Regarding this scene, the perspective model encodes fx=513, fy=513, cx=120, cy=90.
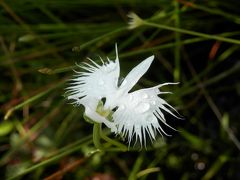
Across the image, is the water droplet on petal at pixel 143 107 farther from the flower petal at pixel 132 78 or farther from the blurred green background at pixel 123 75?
the blurred green background at pixel 123 75

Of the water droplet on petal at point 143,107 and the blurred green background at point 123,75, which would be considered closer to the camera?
the water droplet on petal at point 143,107

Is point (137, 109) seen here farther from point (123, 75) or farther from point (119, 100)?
point (123, 75)

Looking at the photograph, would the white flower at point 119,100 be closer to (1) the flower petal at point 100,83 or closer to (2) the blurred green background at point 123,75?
(1) the flower petal at point 100,83

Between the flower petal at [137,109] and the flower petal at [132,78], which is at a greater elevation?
the flower petal at [132,78]

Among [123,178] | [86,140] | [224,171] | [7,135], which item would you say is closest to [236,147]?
[224,171]

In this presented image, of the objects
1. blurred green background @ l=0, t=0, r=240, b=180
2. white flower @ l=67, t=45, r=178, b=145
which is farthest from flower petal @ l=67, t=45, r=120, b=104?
blurred green background @ l=0, t=0, r=240, b=180

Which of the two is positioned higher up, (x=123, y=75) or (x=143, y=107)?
(x=123, y=75)

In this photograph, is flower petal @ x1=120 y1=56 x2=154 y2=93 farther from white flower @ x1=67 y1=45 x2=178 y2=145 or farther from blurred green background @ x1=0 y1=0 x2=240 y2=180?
blurred green background @ x1=0 y1=0 x2=240 y2=180

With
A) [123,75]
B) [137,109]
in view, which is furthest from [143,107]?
[123,75]

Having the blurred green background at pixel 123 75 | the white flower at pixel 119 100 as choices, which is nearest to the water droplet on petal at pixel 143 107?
the white flower at pixel 119 100
